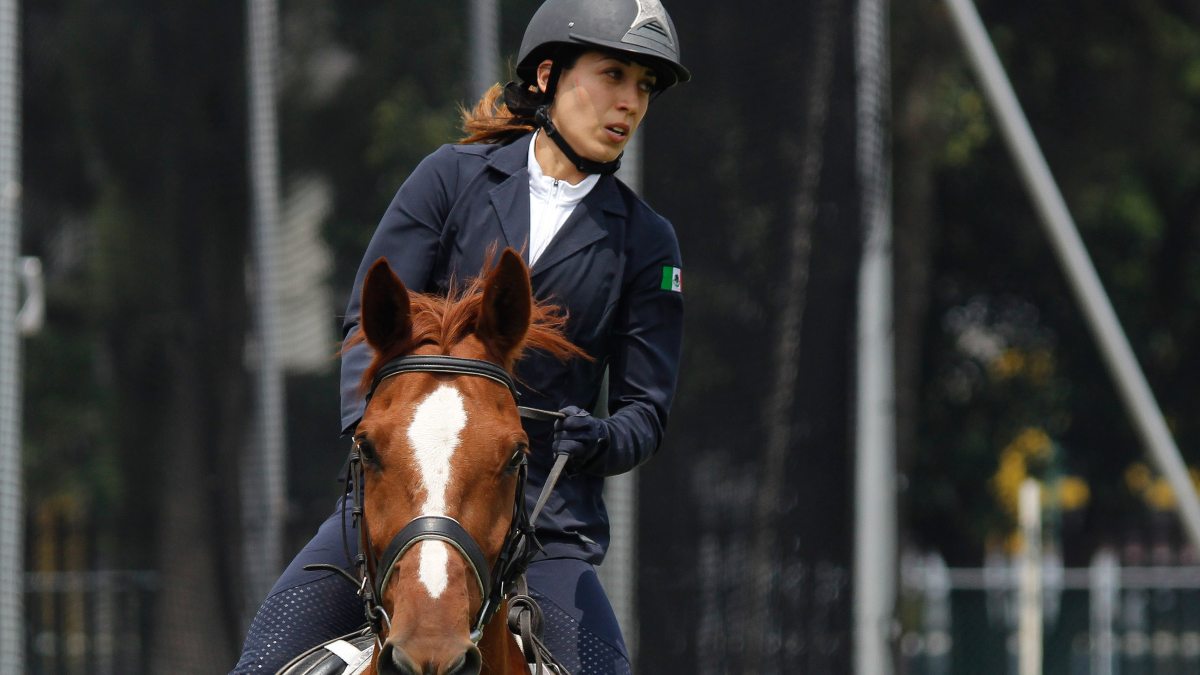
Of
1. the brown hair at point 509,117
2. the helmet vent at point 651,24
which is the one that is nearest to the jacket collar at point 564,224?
the brown hair at point 509,117

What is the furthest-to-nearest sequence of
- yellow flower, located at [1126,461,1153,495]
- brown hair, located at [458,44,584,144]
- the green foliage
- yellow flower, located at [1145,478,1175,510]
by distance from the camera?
1. yellow flower, located at [1145,478,1175,510]
2. yellow flower, located at [1126,461,1153,495]
3. the green foliage
4. brown hair, located at [458,44,584,144]

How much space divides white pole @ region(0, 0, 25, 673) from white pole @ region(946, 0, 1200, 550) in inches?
170

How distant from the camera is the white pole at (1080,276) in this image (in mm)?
8688

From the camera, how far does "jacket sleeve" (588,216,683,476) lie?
4367 millimetres

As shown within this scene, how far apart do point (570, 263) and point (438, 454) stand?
0.96 m

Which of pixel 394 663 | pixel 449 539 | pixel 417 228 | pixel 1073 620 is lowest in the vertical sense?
pixel 1073 620

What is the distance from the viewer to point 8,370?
8375 millimetres

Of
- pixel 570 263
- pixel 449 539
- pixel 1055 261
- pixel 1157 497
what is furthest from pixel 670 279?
pixel 1157 497

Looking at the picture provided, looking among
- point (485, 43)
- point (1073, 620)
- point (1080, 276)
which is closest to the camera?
point (1080, 276)

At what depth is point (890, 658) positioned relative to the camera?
29.0ft

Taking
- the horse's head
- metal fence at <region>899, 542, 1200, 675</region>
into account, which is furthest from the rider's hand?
metal fence at <region>899, 542, 1200, 675</region>

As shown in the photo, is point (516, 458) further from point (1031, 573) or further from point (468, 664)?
point (1031, 573)

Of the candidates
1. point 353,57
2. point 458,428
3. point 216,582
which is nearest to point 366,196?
point 353,57

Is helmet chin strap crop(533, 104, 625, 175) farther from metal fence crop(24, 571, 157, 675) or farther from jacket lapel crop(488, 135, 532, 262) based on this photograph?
metal fence crop(24, 571, 157, 675)
